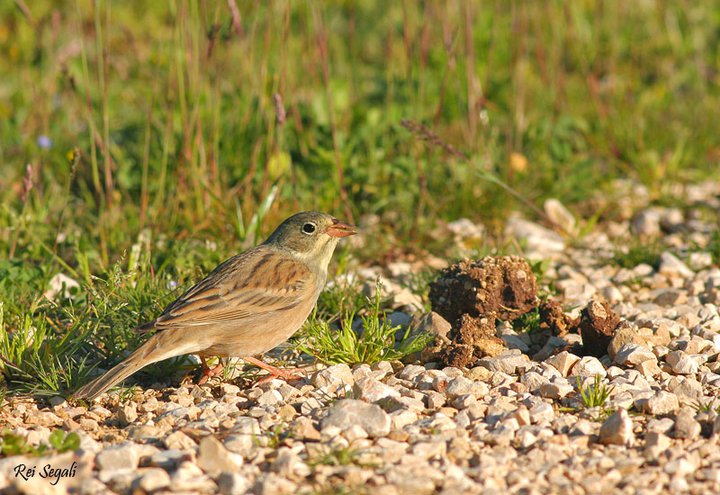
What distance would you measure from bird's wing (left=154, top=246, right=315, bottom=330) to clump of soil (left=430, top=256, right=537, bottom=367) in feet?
2.55

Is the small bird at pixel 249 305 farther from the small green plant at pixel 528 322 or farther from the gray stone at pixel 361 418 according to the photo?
the small green plant at pixel 528 322

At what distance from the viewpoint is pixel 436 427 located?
4.41 metres

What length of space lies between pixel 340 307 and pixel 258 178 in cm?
180

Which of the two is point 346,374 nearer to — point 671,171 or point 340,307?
point 340,307

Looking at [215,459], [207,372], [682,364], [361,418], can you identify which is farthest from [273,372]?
[682,364]

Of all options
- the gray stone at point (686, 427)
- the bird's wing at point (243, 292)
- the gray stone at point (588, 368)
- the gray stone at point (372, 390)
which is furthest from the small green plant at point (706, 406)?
the bird's wing at point (243, 292)

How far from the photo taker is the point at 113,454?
4.09 meters

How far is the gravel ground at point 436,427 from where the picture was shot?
12.8 ft

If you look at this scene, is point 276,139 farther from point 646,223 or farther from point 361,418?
point 361,418

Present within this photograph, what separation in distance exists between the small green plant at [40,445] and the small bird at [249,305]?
19.2 inches

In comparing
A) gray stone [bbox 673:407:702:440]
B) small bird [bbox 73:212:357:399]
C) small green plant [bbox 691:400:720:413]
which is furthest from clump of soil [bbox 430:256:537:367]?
gray stone [bbox 673:407:702:440]

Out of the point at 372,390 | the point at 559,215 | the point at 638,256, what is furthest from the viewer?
the point at 559,215

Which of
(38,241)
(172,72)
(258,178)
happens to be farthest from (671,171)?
(38,241)

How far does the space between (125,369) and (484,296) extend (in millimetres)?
1933
